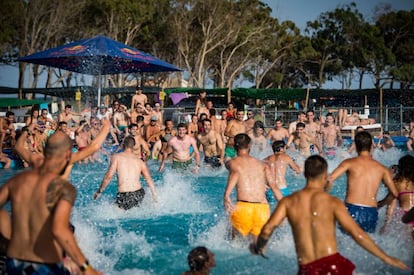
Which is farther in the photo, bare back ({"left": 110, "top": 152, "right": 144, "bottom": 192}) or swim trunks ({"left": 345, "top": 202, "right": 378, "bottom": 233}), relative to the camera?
bare back ({"left": 110, "top": 152, "right": 144, "bottom": 192})

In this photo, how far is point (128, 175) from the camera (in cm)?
730

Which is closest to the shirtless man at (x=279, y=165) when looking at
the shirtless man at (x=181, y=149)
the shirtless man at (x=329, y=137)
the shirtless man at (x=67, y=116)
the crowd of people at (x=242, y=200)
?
the crowd of people at (x=242, y=200)

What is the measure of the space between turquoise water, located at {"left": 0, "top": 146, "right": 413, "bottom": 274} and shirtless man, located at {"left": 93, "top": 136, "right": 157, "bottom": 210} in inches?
10.8

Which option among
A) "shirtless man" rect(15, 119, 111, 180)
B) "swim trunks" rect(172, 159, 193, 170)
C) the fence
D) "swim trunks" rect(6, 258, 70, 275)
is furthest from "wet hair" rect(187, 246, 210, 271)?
the fence

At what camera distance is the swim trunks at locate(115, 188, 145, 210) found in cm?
736

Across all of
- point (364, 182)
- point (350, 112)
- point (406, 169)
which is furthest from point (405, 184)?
point (350, 112)

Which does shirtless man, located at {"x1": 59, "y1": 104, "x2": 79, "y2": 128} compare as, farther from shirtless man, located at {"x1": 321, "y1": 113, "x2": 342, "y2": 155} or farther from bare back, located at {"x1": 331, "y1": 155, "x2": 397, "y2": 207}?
bare back, located at {"x1": 331, "y1": 155, "x2": 397, "y2": 207}

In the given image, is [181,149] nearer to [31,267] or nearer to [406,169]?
[406,169]

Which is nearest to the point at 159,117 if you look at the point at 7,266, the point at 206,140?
the point at 206,140

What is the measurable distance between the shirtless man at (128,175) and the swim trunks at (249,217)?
6.97 ft

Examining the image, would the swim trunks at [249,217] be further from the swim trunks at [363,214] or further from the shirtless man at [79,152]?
the shirtless man at [79,152]

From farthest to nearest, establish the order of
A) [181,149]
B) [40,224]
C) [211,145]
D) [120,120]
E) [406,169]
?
[120,120]
[211,145]
[181,149]
[406,169]
[40,224]

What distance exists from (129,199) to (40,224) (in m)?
4.27

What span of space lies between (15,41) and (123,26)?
24.0ft
